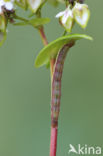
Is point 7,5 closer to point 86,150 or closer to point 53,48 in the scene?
point 53,48

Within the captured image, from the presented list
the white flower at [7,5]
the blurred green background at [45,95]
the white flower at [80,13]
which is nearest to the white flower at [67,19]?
the white flower at [80,13]

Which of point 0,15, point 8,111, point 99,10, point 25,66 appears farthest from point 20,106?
point 0,15

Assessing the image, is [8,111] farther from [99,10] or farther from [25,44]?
[99,10]

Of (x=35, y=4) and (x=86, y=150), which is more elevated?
(x=35, y=4)

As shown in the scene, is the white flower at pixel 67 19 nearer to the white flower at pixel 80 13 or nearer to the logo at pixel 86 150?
the white flower at pixel 80 13

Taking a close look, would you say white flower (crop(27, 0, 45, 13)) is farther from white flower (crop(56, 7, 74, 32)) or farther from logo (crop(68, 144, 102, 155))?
logo (crop(68, 144, 102, 155))

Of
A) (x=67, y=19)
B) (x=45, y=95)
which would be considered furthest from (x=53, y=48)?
(x=45, y=95)
